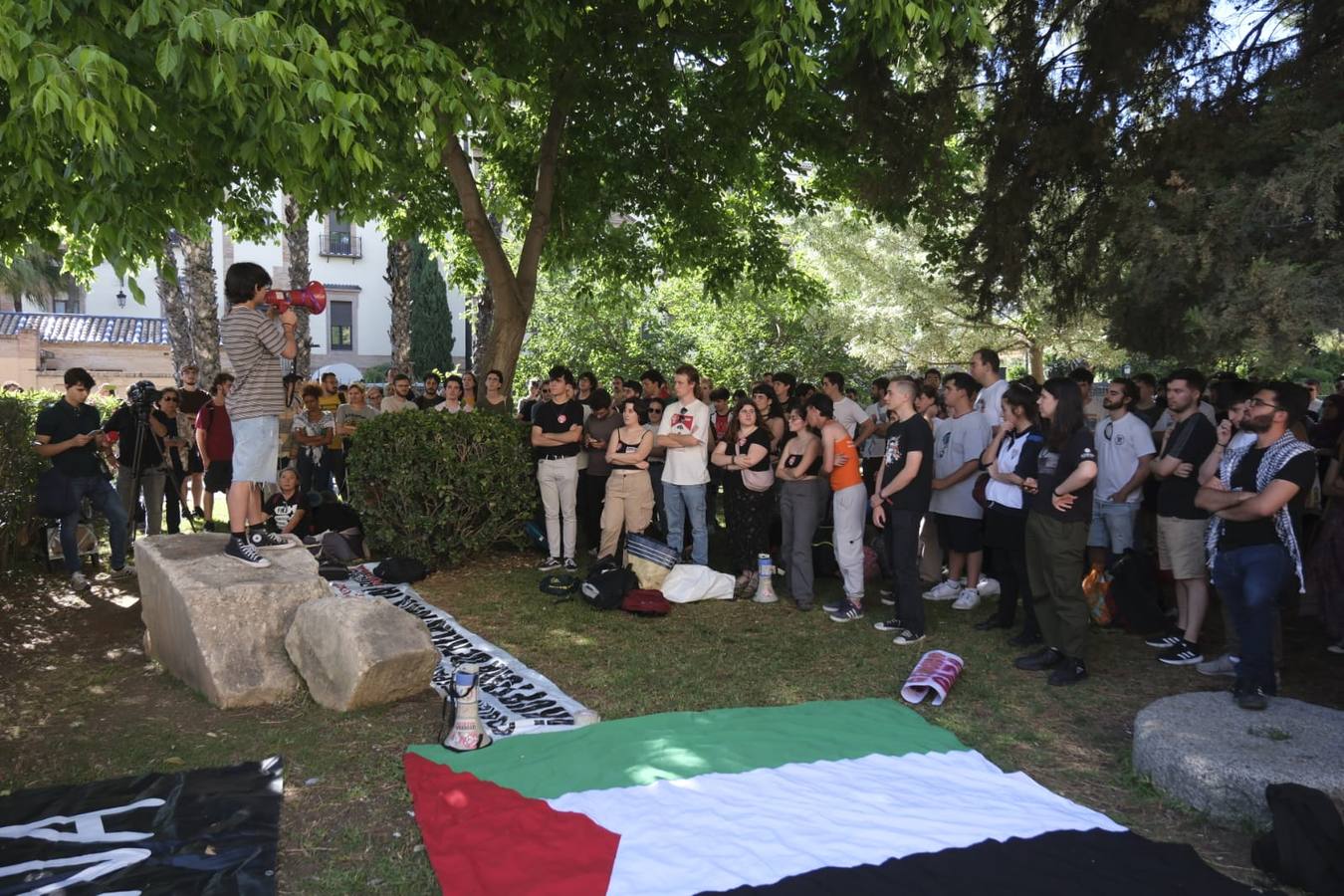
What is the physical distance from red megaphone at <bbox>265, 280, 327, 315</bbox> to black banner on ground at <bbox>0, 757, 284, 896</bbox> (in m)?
3.09

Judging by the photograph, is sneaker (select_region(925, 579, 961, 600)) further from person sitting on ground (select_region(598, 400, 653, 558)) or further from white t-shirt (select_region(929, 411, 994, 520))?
person sitting on ground (select_region(598, 400, 653, 558))

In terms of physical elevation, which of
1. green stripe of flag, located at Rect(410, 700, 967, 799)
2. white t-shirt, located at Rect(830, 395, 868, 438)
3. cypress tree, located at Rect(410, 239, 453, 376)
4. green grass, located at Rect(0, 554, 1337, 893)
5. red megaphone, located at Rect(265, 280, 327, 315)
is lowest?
green grass, located at Rect(0, 554, 1337, 893)

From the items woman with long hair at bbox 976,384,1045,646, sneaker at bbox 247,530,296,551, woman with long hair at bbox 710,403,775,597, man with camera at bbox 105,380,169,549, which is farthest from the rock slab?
man with camera at bbox 105,380,169,549

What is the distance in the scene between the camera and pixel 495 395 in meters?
11.5

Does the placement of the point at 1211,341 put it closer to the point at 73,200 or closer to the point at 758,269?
the point at 73,200

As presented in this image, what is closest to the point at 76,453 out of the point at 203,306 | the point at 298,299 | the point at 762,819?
the point at 298,299

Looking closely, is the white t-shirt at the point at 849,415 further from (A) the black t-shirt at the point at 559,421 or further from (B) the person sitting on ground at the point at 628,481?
(A) the black t-shirt at the point at 559,421

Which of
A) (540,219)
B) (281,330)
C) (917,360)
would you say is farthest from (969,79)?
(917,360)

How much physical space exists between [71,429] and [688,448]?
229 inches

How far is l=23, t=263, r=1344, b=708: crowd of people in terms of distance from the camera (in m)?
5.91

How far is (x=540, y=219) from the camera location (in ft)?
39.1

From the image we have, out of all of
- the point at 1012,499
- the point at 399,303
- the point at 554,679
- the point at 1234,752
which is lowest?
the point at 554,679

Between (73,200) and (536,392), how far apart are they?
8.60 meters

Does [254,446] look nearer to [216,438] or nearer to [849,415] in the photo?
[216,438]
